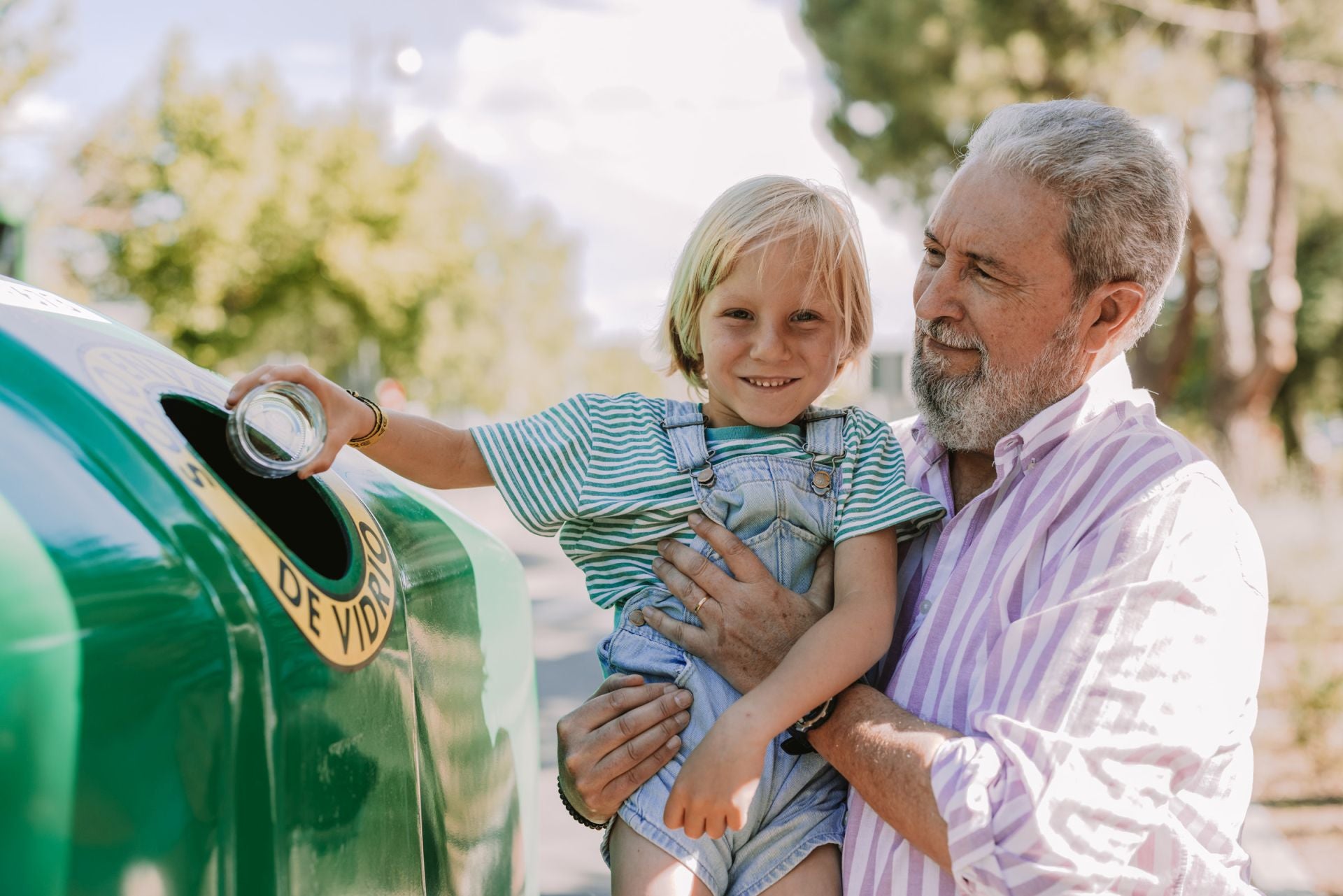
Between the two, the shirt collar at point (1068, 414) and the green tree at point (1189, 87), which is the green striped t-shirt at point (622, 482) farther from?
the green tree at point (1189, 87)

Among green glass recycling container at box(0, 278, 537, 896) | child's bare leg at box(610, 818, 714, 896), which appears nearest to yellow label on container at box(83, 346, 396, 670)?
green glass recycling container at box(0, 278, 537, 896)

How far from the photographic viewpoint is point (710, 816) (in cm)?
173

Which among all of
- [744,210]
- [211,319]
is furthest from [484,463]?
[211,319]

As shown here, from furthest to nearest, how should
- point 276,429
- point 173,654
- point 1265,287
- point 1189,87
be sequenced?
point 1189,87, point 1265,287, point 276,429, point 173,654

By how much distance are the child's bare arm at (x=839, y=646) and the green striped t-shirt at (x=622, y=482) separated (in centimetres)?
5

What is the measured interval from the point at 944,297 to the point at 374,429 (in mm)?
1074

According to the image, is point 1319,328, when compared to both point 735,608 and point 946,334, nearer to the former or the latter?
point 946,334

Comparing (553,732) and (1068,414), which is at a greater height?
(1068,414)

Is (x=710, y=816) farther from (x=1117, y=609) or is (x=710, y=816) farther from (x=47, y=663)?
(x=47, y=663)

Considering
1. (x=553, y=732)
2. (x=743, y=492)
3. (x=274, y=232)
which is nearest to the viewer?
(x=743, y=492)

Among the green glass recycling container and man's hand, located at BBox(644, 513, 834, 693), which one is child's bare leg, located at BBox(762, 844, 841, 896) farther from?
the green glass recycling container

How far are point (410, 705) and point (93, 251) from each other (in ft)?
77.1

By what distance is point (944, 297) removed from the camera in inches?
85.7

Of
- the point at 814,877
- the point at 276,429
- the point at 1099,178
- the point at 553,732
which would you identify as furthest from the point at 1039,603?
the point at 553,732
